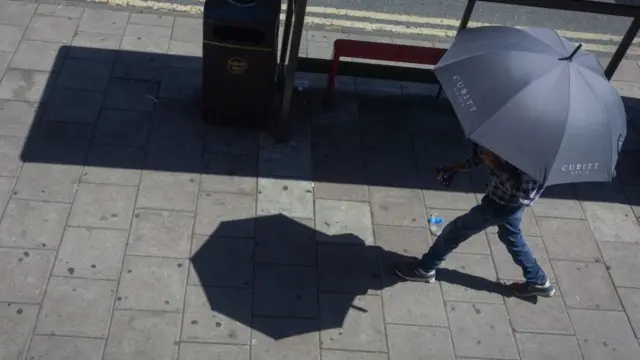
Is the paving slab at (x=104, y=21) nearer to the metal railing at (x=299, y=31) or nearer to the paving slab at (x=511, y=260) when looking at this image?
the metal railing at (x=299, y=31)

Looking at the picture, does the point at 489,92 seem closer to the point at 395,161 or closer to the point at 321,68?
the point at 395,161

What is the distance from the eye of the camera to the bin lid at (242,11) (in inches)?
231

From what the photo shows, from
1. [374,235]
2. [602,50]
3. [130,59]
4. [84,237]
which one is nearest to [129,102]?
[130,59]

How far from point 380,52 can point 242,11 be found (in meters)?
1.49

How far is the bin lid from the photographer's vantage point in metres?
5.86

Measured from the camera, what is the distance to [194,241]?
5.58m

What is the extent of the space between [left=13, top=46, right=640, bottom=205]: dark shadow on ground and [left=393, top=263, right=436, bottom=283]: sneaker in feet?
3.21

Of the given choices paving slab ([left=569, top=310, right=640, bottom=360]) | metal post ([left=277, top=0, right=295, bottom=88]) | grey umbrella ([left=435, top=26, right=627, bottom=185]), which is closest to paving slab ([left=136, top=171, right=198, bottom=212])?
metal post ([left=277, top=0, right=295, bottom=88])

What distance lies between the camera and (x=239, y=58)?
608 centimetres

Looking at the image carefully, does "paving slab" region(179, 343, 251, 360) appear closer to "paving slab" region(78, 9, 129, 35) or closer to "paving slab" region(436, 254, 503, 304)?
"paving slab" region(436, 254, 503, 304)

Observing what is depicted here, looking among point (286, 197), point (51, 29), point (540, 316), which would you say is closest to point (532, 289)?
point (540, 316)

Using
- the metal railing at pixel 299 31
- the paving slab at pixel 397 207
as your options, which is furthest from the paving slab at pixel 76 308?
the paving slab at pixel 397 207

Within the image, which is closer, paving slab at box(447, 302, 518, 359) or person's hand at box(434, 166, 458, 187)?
person's hand at box(434, 166, 458, 187)

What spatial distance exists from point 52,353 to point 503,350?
3099mm
